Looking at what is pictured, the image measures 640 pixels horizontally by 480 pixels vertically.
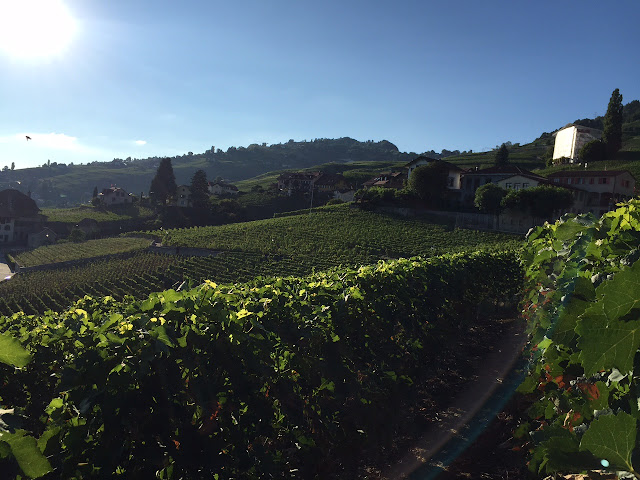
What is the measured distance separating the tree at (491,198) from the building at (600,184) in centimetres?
576

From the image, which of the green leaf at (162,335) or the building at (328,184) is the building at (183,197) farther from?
the green leaf at (162,335)

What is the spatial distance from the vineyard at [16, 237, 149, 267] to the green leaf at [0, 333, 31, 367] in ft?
167

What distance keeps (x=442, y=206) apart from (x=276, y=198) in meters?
36.6

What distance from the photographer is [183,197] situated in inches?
3216

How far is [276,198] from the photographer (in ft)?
275

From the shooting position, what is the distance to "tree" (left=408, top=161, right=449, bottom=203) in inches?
2188

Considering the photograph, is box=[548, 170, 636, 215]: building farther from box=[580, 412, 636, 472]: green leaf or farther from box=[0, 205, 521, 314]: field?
box=[580, 412, 636, 472]: green leaf

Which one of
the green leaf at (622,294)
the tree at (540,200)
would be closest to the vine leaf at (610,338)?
the green leaf at (622,294)

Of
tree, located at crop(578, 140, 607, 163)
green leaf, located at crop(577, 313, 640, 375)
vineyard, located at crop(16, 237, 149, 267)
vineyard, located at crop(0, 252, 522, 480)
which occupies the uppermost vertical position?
tree, located at crop(578, 140, 607, 163)

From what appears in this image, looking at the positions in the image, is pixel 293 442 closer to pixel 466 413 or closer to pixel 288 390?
pixel 288 390

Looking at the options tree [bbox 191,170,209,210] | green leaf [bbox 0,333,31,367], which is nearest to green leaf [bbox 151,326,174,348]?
green leaf [bbox 0,333,31,367]

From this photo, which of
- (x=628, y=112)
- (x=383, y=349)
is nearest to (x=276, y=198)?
(x=383, y=349)

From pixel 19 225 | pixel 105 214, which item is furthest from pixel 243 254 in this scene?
pixel 19 225

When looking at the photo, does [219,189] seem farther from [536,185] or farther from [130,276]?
[536,185]
